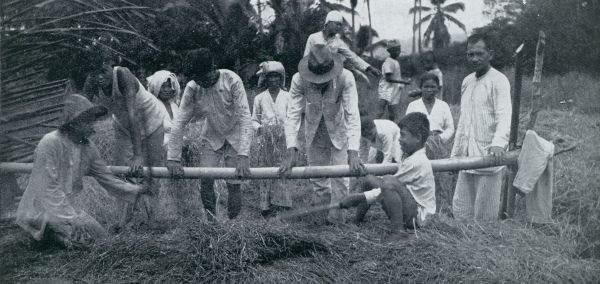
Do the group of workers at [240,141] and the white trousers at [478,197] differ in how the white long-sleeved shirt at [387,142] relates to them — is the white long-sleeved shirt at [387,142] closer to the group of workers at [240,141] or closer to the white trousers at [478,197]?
the group of workers at [240,141]

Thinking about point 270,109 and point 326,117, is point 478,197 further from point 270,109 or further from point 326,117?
point 270,109

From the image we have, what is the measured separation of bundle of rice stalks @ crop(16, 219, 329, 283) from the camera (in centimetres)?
349

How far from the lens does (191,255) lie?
3.56 metres

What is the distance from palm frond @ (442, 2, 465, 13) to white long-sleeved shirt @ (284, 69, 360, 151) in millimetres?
43865

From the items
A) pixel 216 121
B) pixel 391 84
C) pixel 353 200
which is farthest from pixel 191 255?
pixel 391 84

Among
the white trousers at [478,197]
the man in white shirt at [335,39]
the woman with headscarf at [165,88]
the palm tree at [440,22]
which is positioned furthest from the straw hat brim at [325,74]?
the palm tree at [440,22]

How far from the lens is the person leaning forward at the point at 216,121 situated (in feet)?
15.8

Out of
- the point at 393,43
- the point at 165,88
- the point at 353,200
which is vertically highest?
the point at 393,43

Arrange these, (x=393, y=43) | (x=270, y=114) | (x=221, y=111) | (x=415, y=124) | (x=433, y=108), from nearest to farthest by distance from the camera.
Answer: (x=415, y=124) < (x=221, y=111) < (x=433, y=108) < (x=270, y=114) < (x=393, y=43)

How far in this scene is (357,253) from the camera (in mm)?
3824

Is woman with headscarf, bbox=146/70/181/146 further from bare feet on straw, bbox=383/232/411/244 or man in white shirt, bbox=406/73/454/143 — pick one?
bare feet on straw, bbox=383/232/411/244

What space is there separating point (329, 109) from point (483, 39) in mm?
1558

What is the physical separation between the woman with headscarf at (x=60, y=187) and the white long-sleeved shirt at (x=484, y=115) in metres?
3.31

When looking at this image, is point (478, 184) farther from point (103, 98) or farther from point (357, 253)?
point (103, 98)
